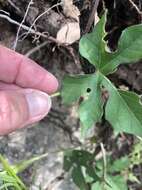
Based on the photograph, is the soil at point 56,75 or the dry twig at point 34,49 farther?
the dry twig at point 34,49

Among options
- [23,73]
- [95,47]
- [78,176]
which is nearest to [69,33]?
[23,73]

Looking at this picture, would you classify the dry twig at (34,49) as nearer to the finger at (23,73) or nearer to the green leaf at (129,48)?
the finger at (23,73)

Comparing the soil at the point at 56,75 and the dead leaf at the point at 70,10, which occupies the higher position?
the dead leaf at the point at 70,10

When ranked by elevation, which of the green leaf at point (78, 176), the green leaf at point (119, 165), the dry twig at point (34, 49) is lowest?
the green leaf at point (78, 176)

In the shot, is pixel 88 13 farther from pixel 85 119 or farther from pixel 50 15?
pixel 85 119

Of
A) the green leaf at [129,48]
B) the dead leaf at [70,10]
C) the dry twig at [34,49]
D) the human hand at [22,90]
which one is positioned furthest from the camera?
the dry twig at [34,49]

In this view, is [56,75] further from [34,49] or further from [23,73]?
[23,73]

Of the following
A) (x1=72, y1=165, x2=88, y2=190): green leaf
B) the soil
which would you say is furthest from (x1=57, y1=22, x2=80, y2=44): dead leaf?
(x1=72, y1=165, x2=88, y2=190): green leaf

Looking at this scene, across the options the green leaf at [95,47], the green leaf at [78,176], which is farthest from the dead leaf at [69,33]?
the green leaf at [78,176]
